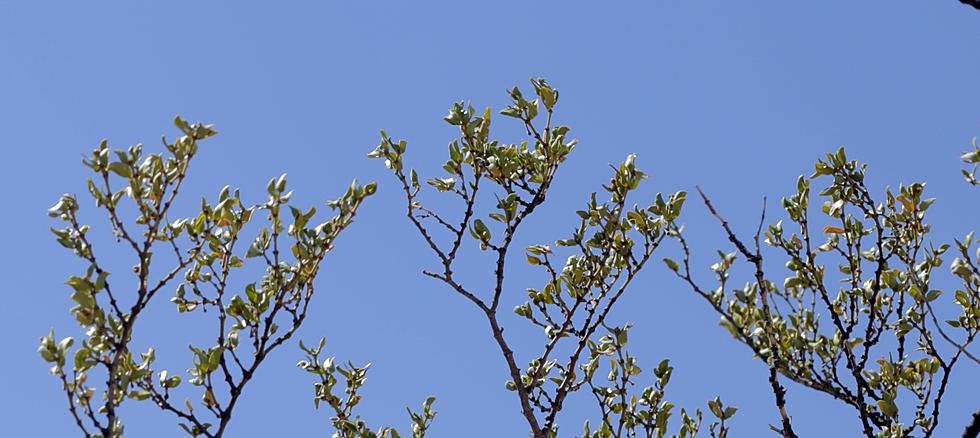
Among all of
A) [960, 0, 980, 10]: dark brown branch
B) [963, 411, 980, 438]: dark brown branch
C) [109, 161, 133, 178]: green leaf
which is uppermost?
[109, 161, 133, 178]: green leaf

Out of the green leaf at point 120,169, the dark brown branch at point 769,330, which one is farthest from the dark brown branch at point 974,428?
the green leaf at point 120,169

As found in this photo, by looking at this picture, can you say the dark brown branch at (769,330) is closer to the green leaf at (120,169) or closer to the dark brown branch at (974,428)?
the dark brown branch at (974,428)

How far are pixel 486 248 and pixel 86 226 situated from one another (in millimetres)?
1706

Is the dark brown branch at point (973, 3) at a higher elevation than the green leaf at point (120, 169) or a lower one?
lower

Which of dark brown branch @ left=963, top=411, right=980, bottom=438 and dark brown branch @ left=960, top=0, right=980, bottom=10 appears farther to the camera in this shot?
dark brown branch @ left=963, top=411, right=980, bottom=438

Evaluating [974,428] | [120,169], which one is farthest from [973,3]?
[120,169]

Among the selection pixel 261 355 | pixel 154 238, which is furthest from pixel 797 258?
pixel 154 238

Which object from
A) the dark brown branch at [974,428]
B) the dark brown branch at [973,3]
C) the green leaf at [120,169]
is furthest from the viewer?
the green leaf at [120,169]

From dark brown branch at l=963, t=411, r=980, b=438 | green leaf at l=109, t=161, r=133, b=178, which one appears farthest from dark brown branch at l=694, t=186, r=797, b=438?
green leaf at l=109, t=161, r=133, b=178

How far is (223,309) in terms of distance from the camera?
3.31 metres

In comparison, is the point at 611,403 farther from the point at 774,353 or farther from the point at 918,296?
the point at 918,296

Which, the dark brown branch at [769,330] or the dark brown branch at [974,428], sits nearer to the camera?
the dark brown branch at [974,428]

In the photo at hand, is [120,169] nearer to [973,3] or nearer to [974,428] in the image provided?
[973,3]

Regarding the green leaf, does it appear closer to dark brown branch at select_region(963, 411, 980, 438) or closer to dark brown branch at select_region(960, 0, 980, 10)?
dark brown branch at select_region(960, 0, 980, 10)
